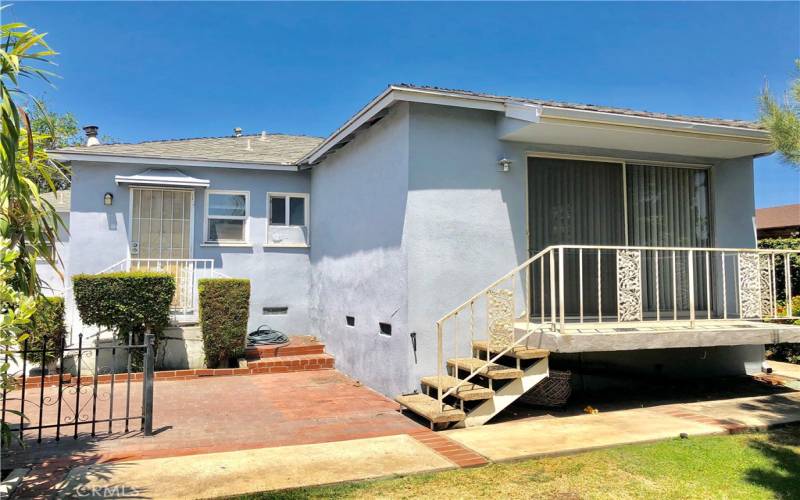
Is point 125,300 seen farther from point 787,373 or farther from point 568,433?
point 787,373

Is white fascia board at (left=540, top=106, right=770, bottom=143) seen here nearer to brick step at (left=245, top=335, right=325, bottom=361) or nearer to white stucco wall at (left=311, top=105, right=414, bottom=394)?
white stucco wall at (left=311, top=105, right=414, bottom=394)

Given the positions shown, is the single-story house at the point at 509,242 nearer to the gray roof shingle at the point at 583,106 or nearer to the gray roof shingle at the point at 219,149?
the gray roof shingle at the point at 583,106

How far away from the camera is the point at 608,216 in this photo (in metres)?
8.65

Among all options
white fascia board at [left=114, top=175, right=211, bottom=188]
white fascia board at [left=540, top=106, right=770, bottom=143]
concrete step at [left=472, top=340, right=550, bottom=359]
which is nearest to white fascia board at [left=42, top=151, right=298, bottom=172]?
white fascia board at [left=114, top=175, right=211, bottom=188]

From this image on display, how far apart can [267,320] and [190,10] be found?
272 inches

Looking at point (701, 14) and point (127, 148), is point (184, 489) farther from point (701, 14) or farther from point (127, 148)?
point (701, 14)

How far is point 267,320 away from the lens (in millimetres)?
12344

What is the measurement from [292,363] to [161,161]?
5.46 m

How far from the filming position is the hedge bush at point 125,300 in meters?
9.02

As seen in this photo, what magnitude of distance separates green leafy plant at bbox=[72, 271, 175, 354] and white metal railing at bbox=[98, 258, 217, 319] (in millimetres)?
1516

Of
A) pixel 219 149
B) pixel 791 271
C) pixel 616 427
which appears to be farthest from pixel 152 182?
pixel 791 271

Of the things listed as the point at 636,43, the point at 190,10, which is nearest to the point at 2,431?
the point at 190,10

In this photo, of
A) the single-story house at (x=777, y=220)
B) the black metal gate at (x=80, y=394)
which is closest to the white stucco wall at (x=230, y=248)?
the black metal gate at (x=80, y=394)

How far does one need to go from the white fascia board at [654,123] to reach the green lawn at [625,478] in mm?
4139
